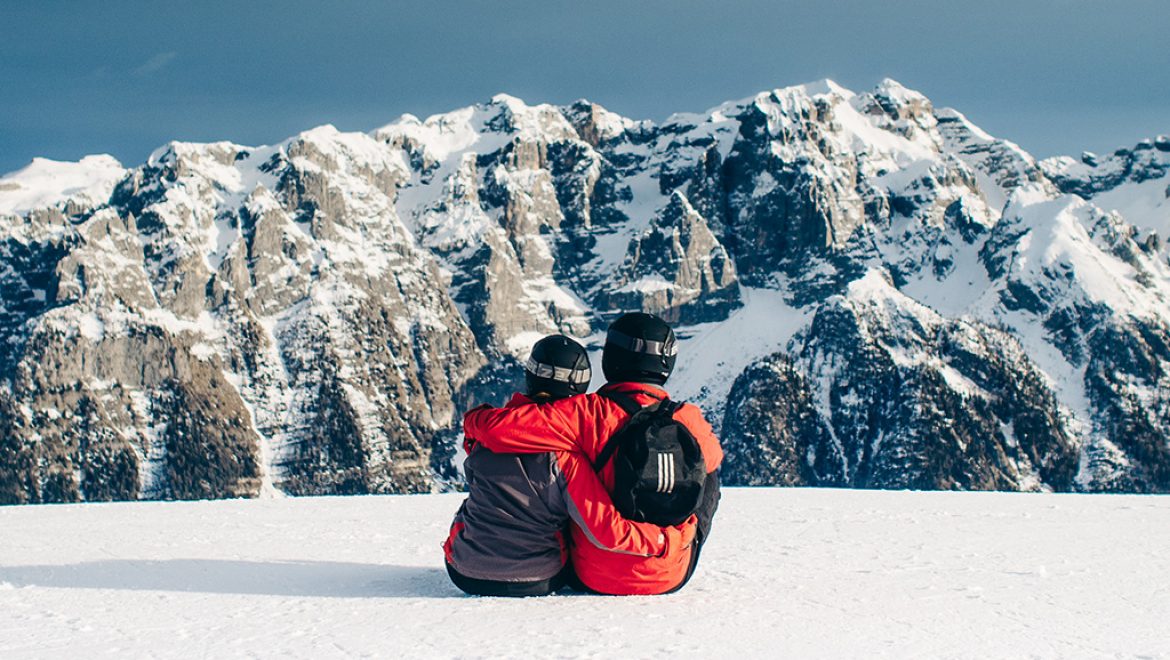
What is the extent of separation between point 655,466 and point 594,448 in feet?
1.65

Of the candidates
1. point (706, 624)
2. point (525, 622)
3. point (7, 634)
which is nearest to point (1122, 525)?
point (706, 624)

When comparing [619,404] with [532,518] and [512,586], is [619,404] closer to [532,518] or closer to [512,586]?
[532,518]

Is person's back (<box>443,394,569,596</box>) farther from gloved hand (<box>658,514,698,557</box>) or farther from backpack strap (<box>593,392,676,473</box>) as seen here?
gloved hand (<box>658,514,698,557</box>)

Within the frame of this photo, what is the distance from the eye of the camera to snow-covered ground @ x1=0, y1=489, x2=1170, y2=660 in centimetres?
616

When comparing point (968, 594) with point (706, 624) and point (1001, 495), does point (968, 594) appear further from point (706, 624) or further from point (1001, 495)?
point (1001, 495)

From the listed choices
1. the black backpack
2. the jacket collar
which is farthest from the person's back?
the jacket collar

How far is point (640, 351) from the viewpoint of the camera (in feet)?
25.3

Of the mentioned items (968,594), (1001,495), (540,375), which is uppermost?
(540,375)

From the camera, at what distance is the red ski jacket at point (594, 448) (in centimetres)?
729

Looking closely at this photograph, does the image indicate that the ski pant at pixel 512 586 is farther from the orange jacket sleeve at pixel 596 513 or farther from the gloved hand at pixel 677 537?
the gloved hand at pixel 677 537

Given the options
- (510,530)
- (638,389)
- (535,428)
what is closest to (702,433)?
(638,389)

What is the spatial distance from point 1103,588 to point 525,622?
486 cm

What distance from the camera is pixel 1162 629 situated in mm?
6742

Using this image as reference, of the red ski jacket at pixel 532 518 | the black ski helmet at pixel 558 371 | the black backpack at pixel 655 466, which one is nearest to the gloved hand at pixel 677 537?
the red ski jacket at pixel 532 518
